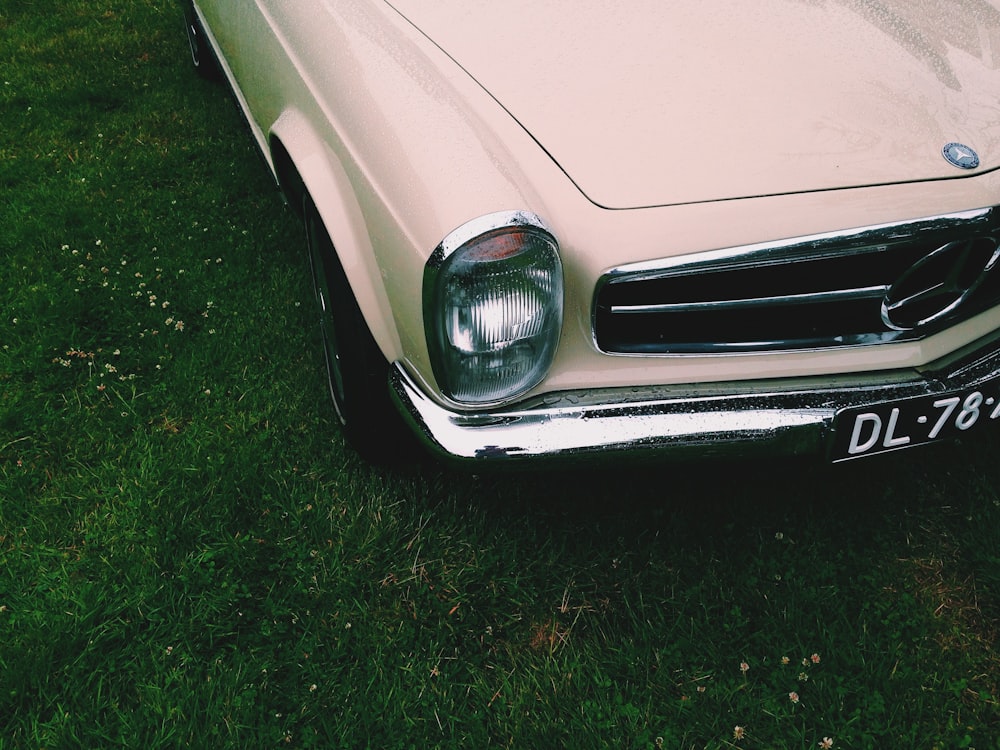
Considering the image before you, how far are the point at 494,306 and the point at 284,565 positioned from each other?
0.96 m

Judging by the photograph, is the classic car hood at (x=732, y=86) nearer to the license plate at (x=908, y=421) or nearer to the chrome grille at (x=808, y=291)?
the chrome grille at (x=808, y=291)

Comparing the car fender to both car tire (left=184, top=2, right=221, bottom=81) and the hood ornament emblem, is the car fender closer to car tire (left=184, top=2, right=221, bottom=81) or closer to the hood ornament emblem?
the hood ornament emblem

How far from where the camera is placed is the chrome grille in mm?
1519

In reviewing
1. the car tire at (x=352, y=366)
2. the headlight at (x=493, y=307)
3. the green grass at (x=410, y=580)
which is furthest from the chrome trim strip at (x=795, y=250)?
the car tire at (x=352, y=366)

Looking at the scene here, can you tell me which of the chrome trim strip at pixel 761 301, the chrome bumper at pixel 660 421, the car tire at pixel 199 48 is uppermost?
the chrome trim strip at pixel 761 301

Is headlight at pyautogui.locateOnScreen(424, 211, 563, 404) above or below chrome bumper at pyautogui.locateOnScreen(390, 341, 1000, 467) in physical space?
above

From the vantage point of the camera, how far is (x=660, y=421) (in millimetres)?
1592

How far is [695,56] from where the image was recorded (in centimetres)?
173

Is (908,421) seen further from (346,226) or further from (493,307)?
(346,226)

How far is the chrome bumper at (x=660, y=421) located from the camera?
1579 mm

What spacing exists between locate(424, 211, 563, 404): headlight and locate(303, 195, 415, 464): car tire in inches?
16.9

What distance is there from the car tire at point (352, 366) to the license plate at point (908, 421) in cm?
99

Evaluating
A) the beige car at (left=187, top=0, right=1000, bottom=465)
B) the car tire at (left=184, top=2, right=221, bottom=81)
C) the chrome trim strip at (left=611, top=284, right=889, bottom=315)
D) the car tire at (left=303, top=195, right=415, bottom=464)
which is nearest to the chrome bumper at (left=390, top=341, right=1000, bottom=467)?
the beige car at (left=187, top=0, right=1000, bottom=465)

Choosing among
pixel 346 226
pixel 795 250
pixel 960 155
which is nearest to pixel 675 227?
pixel 795 250
